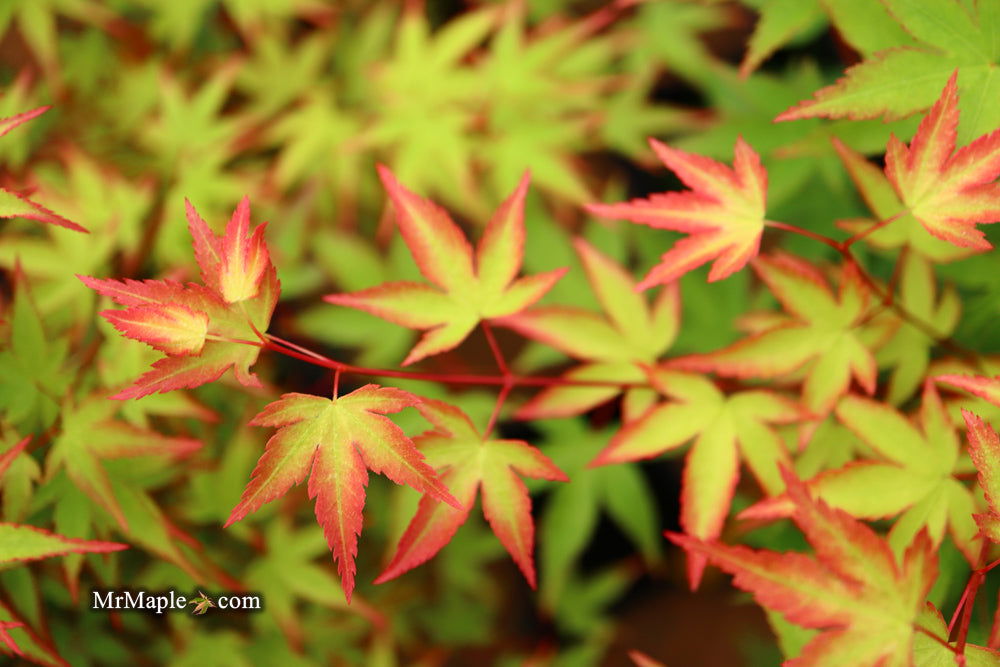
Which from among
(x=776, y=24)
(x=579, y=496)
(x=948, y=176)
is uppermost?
(x=776, y=24)

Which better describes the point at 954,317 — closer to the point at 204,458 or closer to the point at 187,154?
the point at 204,458

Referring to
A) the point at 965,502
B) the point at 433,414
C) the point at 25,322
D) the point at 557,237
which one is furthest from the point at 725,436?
the point at 25,322

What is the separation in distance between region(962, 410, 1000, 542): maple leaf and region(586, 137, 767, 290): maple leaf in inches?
9.8

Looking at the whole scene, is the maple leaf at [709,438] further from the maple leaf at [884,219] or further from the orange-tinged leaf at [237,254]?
the orange-tinged leaf at [237,254]

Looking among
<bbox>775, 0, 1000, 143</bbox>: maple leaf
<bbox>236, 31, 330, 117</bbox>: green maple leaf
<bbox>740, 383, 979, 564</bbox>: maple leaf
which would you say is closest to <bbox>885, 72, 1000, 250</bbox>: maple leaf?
<bbox>775, 0, 1000, 143</bbox>: maple leaf

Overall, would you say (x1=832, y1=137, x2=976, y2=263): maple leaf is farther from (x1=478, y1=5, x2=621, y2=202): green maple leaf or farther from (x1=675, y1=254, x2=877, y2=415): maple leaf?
(x1=478, y1=5, x2=621, y2=202): green maple leaf

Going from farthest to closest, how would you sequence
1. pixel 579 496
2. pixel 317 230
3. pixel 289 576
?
pixel 317 230 → pixel 579 496 → pixel 289 576

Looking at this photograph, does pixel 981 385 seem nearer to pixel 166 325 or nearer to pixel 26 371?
Result: pixel 166 325

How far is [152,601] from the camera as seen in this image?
102 cm

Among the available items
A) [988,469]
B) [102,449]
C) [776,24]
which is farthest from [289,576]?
[776,24]

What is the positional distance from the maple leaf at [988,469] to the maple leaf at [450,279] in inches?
16.4

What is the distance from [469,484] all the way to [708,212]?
14.8 inches

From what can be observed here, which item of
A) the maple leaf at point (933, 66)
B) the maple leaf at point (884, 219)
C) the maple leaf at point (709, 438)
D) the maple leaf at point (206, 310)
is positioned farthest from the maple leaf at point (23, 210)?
the maple leaf at point (884, 219)

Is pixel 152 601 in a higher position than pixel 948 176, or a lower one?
lower
